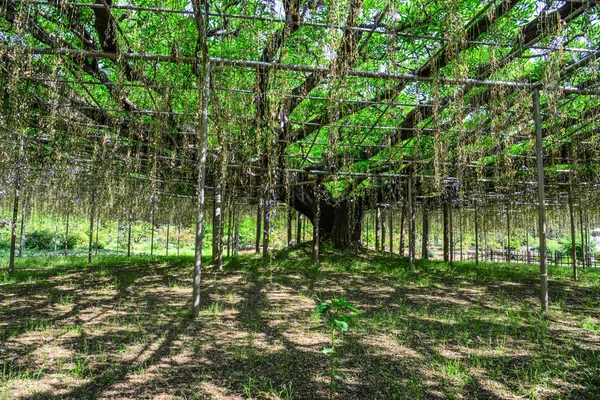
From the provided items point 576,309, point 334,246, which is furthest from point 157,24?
point 334,246

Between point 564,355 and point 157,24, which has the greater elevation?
point 157,24

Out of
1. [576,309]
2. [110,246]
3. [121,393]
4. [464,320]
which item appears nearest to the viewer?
[121,393]

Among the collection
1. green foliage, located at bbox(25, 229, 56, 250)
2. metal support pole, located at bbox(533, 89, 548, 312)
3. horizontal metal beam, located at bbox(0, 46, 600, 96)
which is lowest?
green foliage, located at bbox(25, 229, 56, 250)

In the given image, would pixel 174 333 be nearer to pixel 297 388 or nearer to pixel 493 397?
pixel 297 388

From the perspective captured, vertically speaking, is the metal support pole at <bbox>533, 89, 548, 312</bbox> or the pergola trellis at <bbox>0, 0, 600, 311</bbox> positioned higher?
the pergola trellis at <bbox>0, 0, 600, 311</bbox>

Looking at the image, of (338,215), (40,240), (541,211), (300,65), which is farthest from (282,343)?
(40,240)

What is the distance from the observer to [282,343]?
327cm

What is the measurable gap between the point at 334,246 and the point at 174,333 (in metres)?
10.0

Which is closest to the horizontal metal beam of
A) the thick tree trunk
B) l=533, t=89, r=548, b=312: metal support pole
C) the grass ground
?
l=533, t=89, r=548, b=312: metal support pole

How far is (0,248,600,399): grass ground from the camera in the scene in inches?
91.5

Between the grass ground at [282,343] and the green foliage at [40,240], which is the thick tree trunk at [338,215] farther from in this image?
the green foliage at [40,240]

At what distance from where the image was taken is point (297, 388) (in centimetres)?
232

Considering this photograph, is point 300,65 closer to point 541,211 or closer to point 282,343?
point 282,343

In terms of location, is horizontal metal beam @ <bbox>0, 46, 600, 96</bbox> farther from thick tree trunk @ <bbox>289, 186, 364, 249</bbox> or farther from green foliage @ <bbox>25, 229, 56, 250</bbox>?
green foliage @ <bbox>25, 229, 56, 250</bbox>
